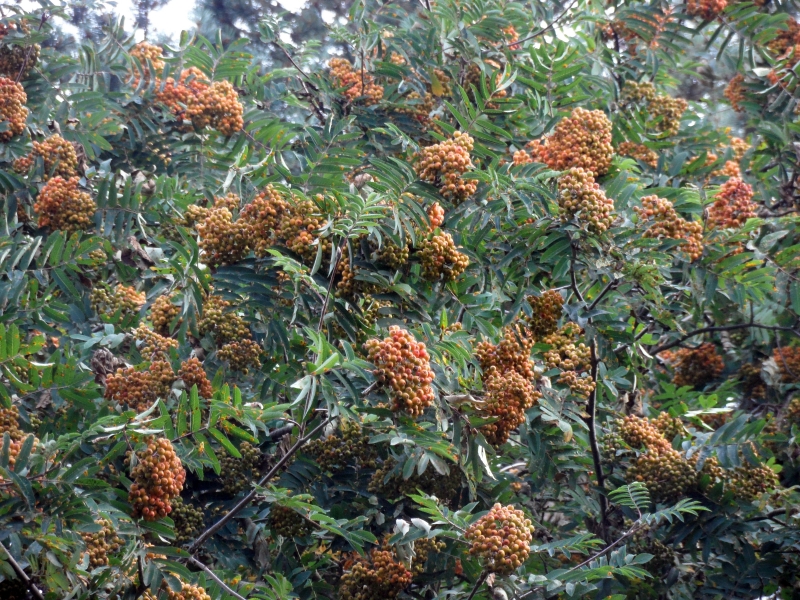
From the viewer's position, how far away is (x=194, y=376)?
292 cm

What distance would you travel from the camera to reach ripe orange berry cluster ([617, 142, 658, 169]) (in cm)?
417

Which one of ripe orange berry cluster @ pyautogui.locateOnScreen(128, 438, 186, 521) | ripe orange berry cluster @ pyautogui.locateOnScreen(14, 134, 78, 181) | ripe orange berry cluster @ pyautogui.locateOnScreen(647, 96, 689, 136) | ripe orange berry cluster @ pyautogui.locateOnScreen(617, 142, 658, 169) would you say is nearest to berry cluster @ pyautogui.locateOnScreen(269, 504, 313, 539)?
ripe orange berry cluster @ pyautogui.locateOnScreen(128, 438, 186, 521)

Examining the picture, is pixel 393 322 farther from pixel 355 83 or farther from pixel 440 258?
pixel 355 83

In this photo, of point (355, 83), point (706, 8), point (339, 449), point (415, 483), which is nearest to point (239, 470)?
point (339, 449)

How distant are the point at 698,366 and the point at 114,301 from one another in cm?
312

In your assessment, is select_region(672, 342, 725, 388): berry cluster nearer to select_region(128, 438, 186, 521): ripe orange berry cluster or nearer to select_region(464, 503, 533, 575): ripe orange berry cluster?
select_region(464, 503, 533, 575): ripe orange berry cluster

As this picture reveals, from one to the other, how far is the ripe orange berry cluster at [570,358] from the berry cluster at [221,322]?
114 centimetres

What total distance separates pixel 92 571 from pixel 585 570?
55.9 inches

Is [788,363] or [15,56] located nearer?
[15,56]

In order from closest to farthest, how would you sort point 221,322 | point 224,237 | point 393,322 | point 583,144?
point 393,322 < point 224,237 < point 583,144 < point 221,322

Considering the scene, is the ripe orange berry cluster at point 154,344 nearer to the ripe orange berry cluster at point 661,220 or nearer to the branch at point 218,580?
the branch at point 218,580

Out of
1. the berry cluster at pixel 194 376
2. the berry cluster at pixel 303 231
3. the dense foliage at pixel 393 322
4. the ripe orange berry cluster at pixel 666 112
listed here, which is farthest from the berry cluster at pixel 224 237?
the ripe orange berry cluster at pixel 666 112

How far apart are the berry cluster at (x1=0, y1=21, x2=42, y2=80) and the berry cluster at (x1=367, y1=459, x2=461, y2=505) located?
258 centimetres

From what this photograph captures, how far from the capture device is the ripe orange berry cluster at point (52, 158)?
12.2 feet
